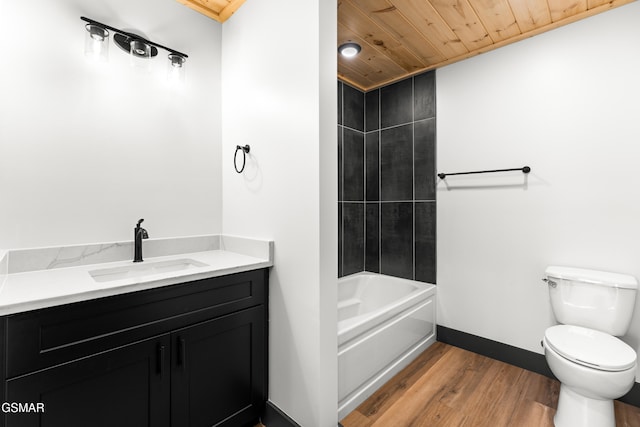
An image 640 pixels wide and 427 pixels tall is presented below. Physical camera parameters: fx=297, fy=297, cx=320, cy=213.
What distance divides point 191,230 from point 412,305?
1.71 m

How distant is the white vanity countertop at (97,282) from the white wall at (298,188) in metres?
0.14

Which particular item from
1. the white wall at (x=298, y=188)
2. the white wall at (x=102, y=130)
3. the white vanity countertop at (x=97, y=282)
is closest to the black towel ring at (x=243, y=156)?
the white wall at (x=298, y=188)

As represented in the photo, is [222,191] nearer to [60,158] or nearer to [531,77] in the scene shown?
[60,158]

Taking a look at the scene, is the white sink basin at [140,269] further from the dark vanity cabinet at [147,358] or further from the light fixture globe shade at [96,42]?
the light fixture globe shade at [96,42]

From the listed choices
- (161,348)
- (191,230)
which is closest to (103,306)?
(161,348)

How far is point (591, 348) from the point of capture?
1517 mm

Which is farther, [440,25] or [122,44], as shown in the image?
[440,25]

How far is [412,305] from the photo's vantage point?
2289 mm

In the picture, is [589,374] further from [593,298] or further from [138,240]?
[138,240]

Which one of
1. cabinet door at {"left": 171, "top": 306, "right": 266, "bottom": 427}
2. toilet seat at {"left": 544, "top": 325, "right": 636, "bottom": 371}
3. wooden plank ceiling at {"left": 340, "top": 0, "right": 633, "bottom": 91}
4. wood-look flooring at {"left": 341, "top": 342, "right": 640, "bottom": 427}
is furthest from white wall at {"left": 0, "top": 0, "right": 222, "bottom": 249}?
toilet seat at {"left": 544, "top": 325, "right": 636, "bottom": 371}

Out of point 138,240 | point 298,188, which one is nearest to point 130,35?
point 138,240

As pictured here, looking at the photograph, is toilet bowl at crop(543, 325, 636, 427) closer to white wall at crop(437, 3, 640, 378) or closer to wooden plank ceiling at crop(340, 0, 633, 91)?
white wall at crop(437, 3, 640, 378)

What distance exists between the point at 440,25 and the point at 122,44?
199 cm

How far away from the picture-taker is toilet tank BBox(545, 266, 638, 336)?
1668 mm
